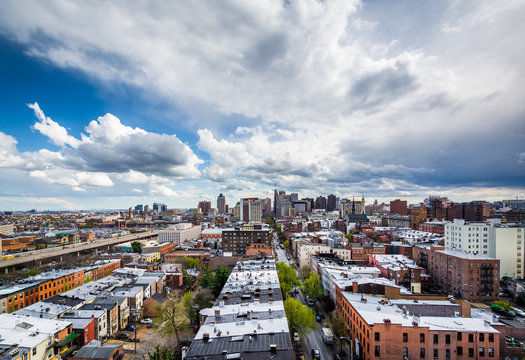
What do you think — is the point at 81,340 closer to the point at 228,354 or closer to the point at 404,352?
the point at 228,354

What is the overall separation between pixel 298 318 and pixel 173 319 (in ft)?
57.6

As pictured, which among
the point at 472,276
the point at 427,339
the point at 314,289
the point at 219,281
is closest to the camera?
the point at 427,339

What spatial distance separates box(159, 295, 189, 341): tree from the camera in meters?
39.8

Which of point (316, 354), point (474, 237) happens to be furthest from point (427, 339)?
point (474, 237)

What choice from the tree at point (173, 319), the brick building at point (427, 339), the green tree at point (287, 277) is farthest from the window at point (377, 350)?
the tree at point (173, 319)

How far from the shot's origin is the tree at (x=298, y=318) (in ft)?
119

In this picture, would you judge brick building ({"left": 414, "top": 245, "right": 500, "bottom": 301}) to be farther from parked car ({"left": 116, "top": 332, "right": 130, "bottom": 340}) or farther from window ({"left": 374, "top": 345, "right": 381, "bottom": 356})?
parked car ({"left": 116, "top": 332, "right": 130, "bottom": 340})

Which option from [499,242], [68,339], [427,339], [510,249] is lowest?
[68,339]

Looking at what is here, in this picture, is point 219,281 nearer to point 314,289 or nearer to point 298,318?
point 314,289

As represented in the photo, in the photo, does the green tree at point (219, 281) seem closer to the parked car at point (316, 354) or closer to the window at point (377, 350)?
the parked car at point (316, 354)

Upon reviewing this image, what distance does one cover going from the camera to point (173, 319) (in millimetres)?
39281

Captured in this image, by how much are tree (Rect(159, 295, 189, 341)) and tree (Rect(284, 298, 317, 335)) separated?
50.8 feet

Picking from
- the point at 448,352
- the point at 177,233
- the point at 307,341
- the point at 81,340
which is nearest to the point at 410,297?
the point at 448,352

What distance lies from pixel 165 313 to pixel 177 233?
328 ft
